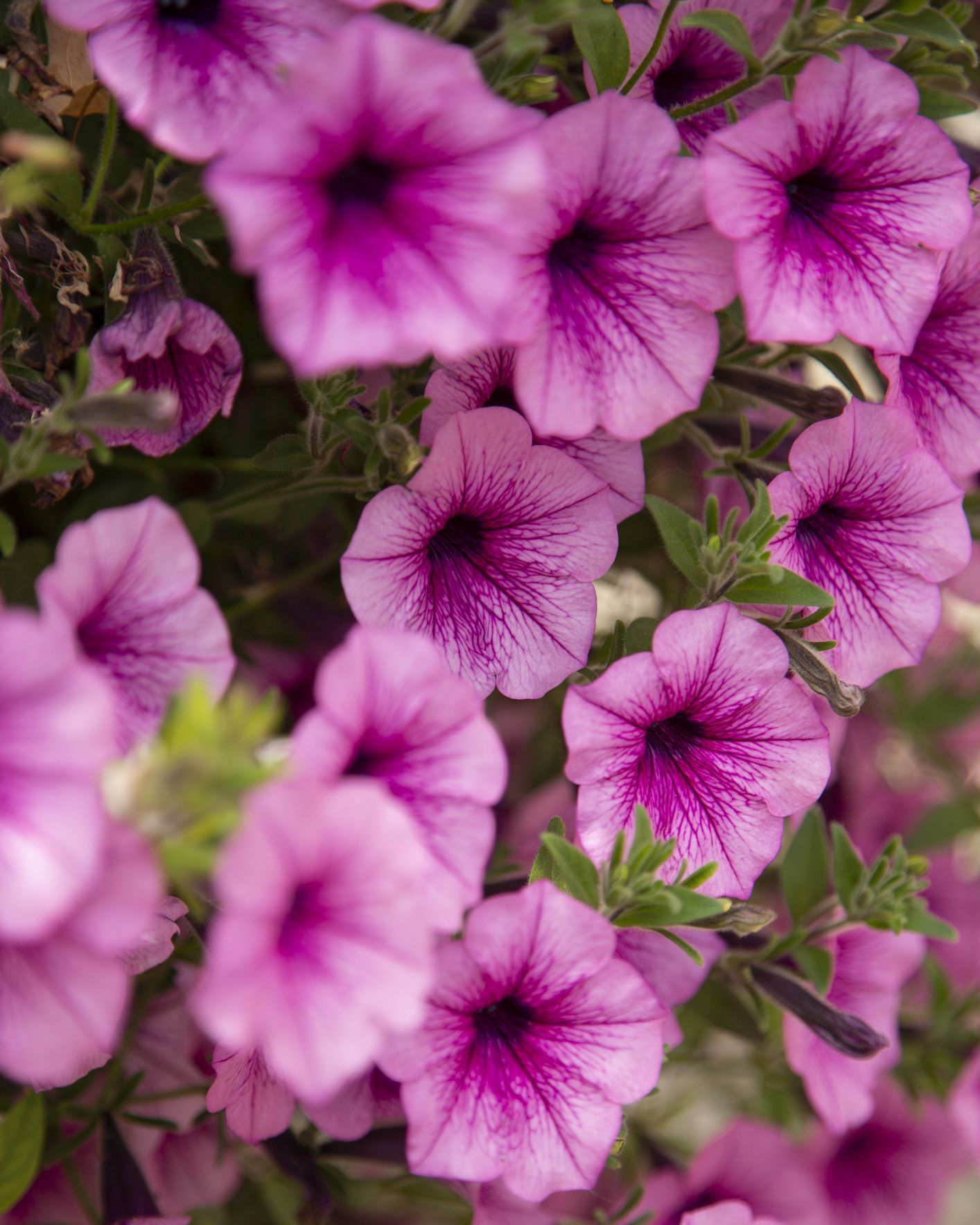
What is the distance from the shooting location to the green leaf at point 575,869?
57 centimetres

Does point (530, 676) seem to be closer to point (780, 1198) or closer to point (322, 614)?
point (322, 614)

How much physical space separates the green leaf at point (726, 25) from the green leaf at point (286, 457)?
1.02 feet

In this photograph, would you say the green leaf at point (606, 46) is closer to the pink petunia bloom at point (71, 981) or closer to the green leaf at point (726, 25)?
the green leaf at point (726, 25)

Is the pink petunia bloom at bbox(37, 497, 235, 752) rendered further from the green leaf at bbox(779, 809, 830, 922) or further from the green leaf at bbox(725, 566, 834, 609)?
the green leaf at bbox(779, 809, 830, 922)

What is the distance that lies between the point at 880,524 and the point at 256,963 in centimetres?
48

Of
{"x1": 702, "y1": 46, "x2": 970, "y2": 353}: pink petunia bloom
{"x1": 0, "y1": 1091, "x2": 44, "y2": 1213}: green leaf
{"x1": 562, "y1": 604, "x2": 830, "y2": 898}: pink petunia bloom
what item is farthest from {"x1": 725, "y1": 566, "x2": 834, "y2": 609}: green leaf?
{"x1": 0, "y1": 1091, "x2": 44, "y2": 1213}: green leaf

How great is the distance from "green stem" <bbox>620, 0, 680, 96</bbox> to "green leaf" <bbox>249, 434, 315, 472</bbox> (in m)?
0.27

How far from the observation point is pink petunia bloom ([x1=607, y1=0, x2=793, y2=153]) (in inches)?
24.8

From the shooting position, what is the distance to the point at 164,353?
2.10 feet

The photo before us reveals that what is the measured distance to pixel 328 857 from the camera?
43 cm

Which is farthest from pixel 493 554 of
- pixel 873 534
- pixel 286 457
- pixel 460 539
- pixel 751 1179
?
pixel 751 1179

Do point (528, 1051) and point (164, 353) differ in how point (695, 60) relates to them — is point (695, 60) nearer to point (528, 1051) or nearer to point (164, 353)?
point (164, 353)

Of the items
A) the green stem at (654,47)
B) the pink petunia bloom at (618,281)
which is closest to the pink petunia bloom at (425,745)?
the pink petunia bloom at (618,281)

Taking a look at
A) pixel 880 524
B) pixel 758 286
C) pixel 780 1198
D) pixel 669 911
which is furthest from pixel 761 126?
pixel 780 1198
